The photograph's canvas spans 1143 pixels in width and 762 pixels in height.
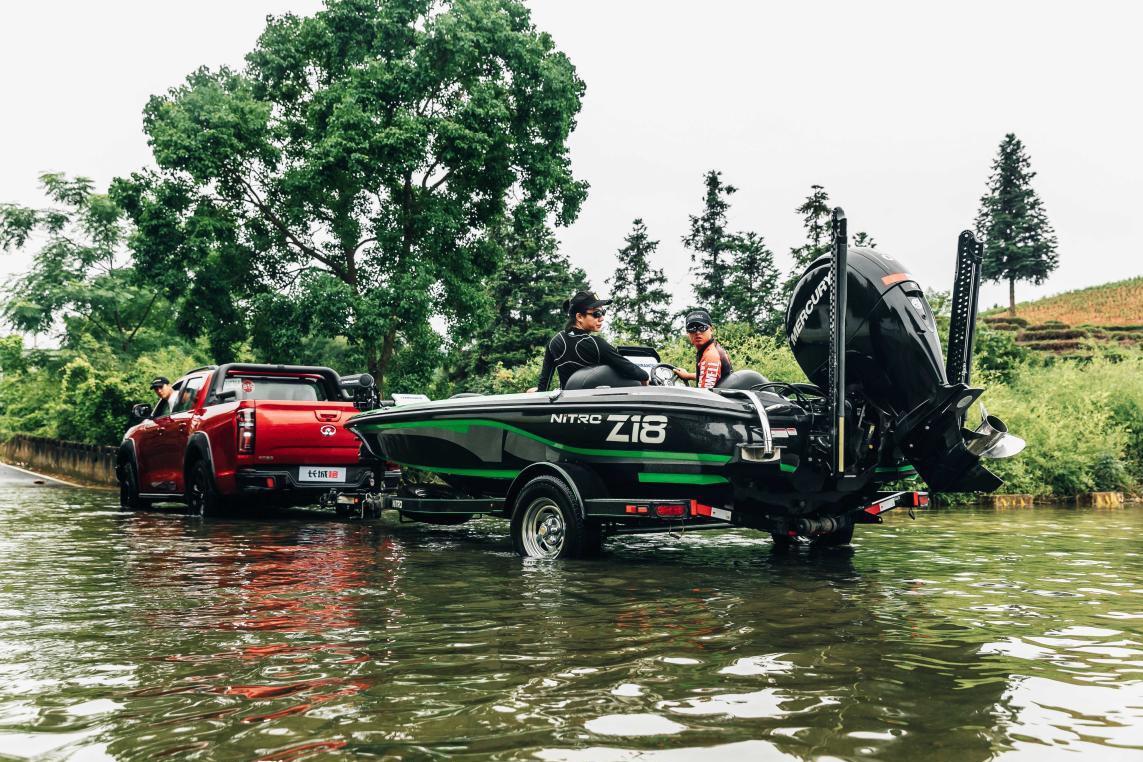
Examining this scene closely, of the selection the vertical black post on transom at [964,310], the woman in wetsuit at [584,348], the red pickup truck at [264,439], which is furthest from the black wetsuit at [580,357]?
the red pickup truck at [264,439]

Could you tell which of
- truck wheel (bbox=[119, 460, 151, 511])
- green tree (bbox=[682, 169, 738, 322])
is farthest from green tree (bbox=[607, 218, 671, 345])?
truck wheel (bbox=[119, 460, 151, 511])

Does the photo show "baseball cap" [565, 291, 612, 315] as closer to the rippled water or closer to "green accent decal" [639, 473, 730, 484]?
"green accent decal" [639, 473, 730, 484]

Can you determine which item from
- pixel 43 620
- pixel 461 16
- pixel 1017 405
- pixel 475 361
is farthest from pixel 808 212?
pixel 43 620

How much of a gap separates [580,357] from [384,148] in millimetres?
18868

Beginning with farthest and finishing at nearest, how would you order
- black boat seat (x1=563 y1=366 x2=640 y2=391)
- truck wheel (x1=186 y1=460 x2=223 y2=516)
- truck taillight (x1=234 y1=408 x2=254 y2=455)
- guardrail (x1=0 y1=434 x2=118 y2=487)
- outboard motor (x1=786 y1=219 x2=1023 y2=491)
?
guardrail (x1=0 y1=434 x2=118 y2=487) < truck wheel (x1=186 y1=460 x2=223 y2=516) < truck taillight (x1=234 y1=408 x2=254 y2=455) < black boat seat (x1=563 y1=366 x2=640 y2=391) < outboard motor (x1=786 y1=219 x2=1023 y2=491)

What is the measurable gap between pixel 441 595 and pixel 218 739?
322 cm

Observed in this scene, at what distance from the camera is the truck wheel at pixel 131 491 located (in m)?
15.1

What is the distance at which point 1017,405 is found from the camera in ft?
60.6

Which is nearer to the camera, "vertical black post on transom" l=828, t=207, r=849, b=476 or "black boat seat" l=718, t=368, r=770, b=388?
"vertical black post on transom" l=828, t=207, r=849, b=476

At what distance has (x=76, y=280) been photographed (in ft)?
146

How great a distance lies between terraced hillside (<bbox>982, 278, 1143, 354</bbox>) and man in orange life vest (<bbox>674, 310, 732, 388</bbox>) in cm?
4285

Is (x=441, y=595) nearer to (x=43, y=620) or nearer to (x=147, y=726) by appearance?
(x=43, y=620)

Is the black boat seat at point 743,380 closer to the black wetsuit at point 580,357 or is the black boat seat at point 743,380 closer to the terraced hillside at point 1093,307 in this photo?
the black wetsuit at point 580,357

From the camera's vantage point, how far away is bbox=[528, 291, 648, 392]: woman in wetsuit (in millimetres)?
8672
